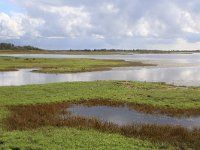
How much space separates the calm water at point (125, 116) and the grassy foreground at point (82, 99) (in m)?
2.76

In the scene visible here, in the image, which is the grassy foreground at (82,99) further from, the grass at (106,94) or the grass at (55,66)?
the grass at (55,66)

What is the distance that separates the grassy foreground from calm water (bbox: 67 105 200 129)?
2.76m

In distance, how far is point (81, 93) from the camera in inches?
1323

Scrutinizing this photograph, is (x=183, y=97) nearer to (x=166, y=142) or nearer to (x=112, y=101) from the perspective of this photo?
(x=112, y=101)

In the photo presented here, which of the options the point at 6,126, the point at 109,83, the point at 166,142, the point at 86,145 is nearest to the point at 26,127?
the point at 6,126

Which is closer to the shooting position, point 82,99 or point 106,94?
point 82,99

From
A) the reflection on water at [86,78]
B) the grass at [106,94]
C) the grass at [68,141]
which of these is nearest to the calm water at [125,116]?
the grass at [106,94]

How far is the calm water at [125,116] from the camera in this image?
74.1 feet

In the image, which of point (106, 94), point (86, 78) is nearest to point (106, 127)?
point (106, 94)

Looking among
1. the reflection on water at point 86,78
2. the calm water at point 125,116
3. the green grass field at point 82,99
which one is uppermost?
the green grass field at point 82,99

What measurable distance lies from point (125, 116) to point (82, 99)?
7059mm

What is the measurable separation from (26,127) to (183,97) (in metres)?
16.1

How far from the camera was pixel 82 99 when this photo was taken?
3072cm

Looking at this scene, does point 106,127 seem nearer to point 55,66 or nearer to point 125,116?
point 125,116
